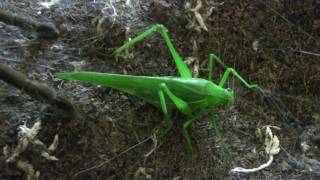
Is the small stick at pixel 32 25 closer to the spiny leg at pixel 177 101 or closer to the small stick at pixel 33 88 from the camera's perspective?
the small stick at pixel 33 88

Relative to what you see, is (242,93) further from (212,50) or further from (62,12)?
(62,12)

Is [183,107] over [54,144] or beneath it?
over

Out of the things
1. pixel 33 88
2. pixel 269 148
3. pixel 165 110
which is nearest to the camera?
pixel 33 88

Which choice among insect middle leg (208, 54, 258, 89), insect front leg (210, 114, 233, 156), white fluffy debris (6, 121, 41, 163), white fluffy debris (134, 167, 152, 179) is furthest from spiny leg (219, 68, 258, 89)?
white fluffy debris (6, 121, 41, 163)

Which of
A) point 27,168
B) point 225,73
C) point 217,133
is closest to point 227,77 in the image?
point 225,73

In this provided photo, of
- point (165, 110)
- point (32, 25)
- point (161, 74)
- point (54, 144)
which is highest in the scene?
point (32, 25)

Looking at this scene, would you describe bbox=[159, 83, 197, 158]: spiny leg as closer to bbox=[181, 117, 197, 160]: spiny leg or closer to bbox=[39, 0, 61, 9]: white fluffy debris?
bbox=[181, 117, 197, 160]: spiny leg

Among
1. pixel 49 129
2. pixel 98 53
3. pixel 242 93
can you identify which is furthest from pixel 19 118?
pixel 242 93

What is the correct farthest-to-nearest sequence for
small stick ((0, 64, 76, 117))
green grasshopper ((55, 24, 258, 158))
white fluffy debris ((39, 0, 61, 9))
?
white fluffy debris ((39, 0, 61, 9)) → green grasshopper ((55, 24, 258, 158)) → small stick ((0, 64, 76, 117))

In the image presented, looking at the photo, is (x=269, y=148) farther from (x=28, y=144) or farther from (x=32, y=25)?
(x=32, y=25)
